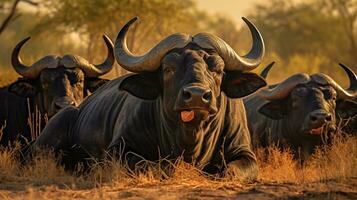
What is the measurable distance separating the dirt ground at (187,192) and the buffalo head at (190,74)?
0.65 meters

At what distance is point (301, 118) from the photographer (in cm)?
1009

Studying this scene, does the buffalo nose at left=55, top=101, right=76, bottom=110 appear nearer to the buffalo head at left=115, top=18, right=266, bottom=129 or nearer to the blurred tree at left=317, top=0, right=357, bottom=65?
the buffalo head at left=115, top=18, right=266, bottom=129

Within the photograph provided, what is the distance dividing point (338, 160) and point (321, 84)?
2286 millimetres

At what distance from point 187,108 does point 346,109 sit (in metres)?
4.18

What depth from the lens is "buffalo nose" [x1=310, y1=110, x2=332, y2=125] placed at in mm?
9320

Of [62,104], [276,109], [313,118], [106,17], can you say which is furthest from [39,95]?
[106,17]

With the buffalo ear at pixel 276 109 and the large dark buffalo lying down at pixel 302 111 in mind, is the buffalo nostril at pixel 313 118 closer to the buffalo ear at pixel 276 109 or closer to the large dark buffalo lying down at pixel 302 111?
the large dark buffalo lying down at pixel 302 111

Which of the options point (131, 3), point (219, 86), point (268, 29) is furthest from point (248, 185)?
point (268, 29)

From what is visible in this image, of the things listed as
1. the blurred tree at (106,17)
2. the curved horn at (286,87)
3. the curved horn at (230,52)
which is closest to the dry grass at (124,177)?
the curved horn at (230,52)

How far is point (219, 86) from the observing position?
7.26 meters

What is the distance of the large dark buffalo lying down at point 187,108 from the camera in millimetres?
7051

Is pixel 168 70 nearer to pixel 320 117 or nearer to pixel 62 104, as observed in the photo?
pixel 320 117

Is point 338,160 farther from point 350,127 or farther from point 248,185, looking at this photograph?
point 350,127

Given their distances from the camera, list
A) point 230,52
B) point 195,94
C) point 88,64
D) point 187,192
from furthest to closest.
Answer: point 88,64 < point 230,52 < point 195,94 < point 187,192
